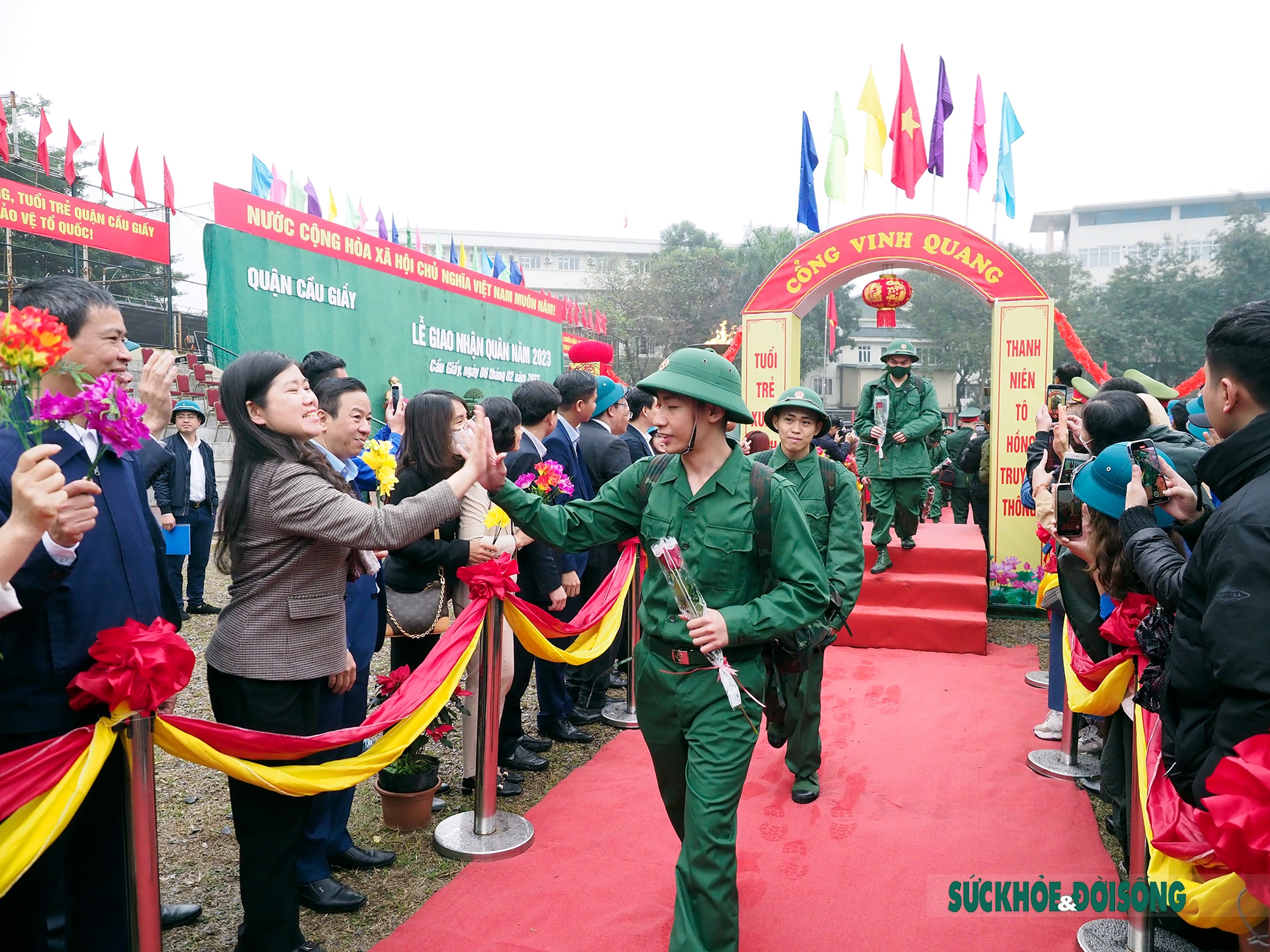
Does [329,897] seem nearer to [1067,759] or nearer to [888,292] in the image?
[1067,759]

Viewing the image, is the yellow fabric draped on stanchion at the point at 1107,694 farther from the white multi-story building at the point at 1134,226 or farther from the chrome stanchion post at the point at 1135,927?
the white multi-story building at the point at 1134,226

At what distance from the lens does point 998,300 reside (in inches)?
331

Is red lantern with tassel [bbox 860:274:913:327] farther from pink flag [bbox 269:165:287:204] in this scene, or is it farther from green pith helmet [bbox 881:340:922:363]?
pink flag [bbox 269:165:287:204]

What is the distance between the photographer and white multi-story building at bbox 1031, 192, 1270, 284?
48.6 m

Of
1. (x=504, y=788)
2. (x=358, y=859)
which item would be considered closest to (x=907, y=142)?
(x=504, y=788)

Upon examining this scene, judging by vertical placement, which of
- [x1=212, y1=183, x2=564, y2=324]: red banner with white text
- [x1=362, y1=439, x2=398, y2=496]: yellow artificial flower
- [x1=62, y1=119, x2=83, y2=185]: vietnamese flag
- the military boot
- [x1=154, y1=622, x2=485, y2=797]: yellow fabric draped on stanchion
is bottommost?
the military boot

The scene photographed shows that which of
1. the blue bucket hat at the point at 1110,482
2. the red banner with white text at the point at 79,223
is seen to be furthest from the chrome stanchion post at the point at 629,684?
the red banner with white text at the point at 79,223

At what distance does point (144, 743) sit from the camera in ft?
7.11

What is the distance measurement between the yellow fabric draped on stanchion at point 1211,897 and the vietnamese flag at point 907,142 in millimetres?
9315

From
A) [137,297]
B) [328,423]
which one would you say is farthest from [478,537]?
[137,297]

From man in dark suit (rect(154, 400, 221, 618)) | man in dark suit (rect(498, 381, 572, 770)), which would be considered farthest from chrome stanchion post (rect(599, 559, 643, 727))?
man in dark suit (rect(154, 400, 221, 618))

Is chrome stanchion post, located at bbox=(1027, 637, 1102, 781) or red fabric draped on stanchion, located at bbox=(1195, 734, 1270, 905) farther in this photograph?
chrome stanchion post, located at bbox=(1027, 637, 1102, 781)

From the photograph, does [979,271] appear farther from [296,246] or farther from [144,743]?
[144,743]

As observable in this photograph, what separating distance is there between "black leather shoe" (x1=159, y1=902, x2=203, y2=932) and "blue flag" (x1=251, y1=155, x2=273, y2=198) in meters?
10.8
